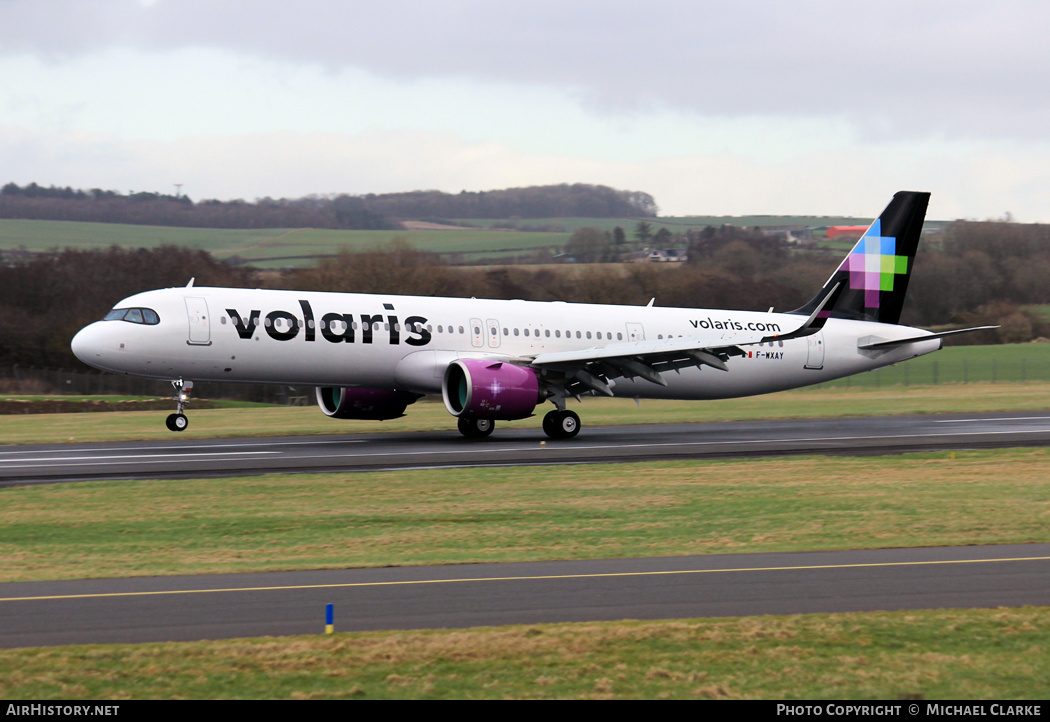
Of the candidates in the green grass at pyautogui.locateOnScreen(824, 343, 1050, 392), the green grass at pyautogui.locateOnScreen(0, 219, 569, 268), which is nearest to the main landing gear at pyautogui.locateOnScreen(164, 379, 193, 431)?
the green grass at pyautogui.locateOnScreen(824, 343, 1050, 392)

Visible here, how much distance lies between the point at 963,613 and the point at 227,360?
71.2 ft

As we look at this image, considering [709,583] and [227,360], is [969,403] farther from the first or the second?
[709,583]

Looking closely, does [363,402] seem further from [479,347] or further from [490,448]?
[490,448]

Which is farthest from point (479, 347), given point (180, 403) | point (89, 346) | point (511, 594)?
point (511, 594)

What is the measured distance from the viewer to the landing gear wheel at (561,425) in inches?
1205

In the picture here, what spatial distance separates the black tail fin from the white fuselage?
2199mm

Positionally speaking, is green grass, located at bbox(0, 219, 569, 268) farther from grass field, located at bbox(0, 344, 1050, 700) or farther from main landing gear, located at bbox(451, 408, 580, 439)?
grass field, located at bbox(0, 344, 1050, 700)

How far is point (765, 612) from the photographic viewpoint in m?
10.1

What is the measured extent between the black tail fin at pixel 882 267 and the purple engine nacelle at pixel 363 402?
45.4 feet

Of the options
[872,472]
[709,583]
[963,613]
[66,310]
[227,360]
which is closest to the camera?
[963,613]

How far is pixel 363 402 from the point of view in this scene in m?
32.1

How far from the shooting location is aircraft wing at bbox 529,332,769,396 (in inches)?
1173

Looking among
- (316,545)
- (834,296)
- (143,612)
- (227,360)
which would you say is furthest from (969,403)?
(143,612)

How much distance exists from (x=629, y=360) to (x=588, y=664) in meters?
22.4
